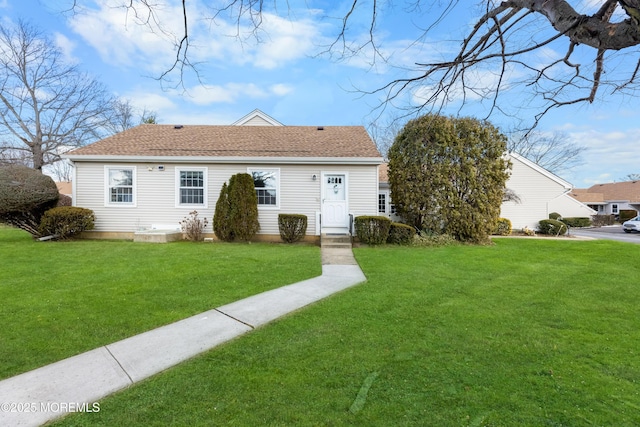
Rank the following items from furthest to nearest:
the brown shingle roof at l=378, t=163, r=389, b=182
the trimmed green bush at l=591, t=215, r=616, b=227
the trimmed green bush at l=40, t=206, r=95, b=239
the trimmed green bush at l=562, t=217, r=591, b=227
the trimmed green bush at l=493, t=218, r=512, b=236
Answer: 1. the trimmed green bush at l=591, t=215, r=616, b=227
2. the trimmed green bush at l=562, t=217, r=591, b=227
3. the brown shingle roof at l=378, t=163, r=389, b=182
4. the trimmed green bush at l=493, t=218, r=512, b=236
5. the trimmed green bush at l=40, t=206, r=95, b=239

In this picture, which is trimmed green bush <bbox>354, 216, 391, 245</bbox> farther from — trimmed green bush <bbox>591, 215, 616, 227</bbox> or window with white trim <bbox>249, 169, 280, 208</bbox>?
trimmed green bush <bbox>591, 215, 616, 227</bbox>

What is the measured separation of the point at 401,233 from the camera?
1079 cm

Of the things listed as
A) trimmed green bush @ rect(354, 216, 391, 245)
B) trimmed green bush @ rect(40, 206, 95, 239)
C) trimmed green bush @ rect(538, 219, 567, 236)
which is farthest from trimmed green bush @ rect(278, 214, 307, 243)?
trimmed green bush @ rect(538, 219, 567, 236)

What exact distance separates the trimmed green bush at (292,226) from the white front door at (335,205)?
97 centimetres

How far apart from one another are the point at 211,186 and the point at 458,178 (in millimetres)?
9321

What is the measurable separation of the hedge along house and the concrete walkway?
22.9 feet

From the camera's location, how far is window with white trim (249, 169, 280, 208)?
11.8 meters

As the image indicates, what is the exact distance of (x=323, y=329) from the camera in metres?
3.80

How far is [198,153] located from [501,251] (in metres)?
11.2

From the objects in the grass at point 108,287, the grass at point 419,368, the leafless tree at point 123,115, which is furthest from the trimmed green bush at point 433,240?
the leafless tree at point 123,115

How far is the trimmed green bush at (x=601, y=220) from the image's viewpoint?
106ft

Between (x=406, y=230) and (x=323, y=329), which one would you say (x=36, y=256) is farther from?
(x=406, y=230)

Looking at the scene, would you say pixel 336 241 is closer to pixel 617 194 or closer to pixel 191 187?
pixel 191 187

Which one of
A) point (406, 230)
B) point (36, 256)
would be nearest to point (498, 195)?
point (406, 230)
